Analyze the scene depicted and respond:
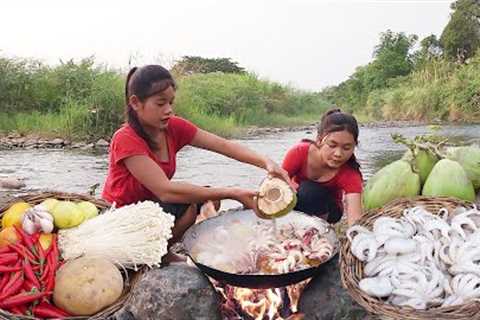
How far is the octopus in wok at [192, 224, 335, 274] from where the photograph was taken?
2752 millimetres

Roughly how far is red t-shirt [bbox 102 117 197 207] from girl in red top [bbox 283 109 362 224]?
706 millimetres

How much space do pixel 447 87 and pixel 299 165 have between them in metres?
20.6

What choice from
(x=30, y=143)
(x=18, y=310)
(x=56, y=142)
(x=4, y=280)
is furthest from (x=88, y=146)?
(x=18, y=310)

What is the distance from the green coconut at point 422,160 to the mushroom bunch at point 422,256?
2.62 feet

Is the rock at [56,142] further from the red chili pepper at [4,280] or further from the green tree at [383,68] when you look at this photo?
the green tree at [383,68]

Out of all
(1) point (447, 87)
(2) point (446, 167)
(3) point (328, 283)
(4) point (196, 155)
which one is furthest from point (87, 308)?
(1) point (447, 87)

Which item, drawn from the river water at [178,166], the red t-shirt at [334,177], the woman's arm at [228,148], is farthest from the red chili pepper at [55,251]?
the river water at [178,166]

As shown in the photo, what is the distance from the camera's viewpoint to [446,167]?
10.5ft

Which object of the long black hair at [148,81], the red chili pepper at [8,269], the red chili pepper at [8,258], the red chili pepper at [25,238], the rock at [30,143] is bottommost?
the rock at [30,143]

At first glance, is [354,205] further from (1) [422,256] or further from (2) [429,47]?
(2) [429,47]

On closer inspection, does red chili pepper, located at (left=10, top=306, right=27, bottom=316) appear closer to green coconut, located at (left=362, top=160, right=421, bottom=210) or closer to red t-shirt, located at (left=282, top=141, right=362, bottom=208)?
red t-shirt, located at (left=282, top=141, right=362, bottom=208)

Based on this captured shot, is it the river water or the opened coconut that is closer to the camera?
the opened coconut

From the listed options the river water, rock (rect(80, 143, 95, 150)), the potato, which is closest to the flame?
the potato

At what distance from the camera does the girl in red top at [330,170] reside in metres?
3.21
